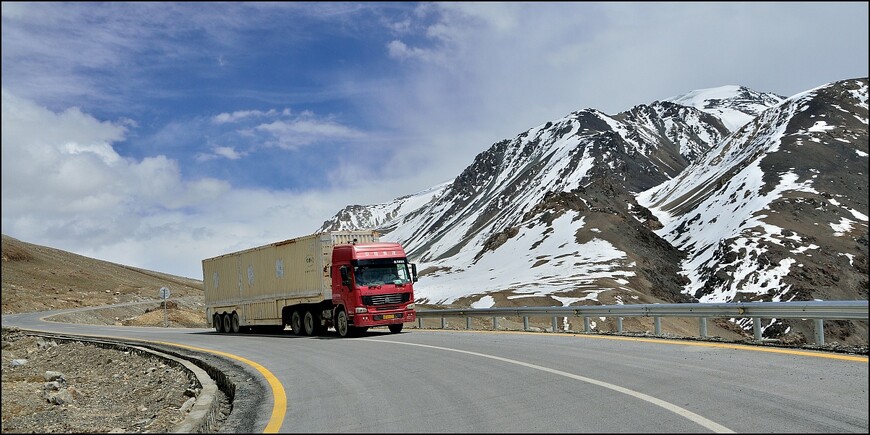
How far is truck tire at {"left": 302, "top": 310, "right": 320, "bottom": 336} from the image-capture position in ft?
85.0

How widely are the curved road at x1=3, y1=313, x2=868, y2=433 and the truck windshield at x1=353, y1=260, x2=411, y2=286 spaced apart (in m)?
8.12

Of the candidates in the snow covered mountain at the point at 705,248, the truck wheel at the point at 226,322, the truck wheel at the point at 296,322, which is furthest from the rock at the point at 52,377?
Answer: the snow covered mountain at the point at 705,248

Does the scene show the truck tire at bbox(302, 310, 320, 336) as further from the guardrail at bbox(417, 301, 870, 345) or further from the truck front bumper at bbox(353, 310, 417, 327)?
the guardrail at bbox(417, 301, 870, 345)

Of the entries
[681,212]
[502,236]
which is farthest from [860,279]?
[681,212]

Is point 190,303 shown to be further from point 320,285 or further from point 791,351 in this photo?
point 791,351

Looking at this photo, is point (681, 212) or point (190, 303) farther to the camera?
point (681, 212)

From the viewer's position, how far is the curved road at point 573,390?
751 centimetres

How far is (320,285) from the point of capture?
82.6 feet

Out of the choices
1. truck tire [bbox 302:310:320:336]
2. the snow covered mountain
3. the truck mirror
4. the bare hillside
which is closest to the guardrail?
the truck mirror

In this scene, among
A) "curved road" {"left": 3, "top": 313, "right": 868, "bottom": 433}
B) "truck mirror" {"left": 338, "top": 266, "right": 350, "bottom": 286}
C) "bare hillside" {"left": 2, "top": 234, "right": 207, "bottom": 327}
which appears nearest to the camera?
"curved road" {"left": 3, "top": 313, "right": 868, "bottom": 433}

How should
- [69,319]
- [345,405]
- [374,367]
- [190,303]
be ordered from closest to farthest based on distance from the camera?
[345,405] < [374,367] < [69,319] < [190,303]

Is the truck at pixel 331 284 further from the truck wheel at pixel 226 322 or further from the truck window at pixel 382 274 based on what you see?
the truck wheel at pixel 226 322

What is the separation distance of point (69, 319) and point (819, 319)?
5187 centimetres

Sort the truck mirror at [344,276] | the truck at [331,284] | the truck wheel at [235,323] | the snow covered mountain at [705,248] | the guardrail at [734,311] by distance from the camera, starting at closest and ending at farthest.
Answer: the guardrail at [734,311]
the truck mirror at [344,276]
the truck at [331,284]
the truck wheel at [235,323]
the snow covered mountain at [705,248]
